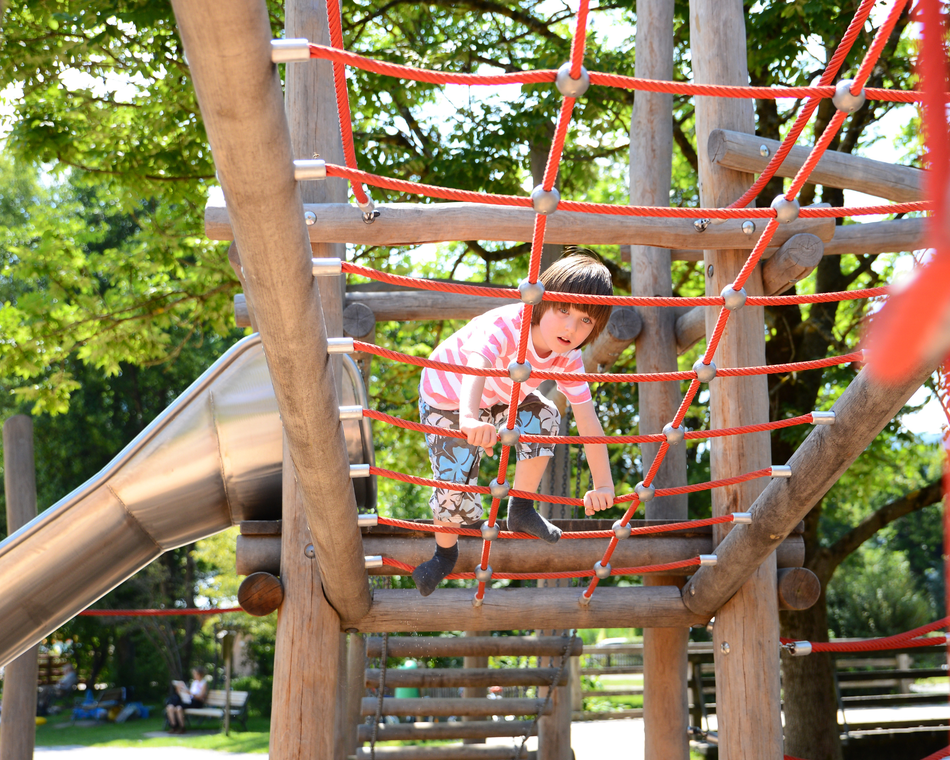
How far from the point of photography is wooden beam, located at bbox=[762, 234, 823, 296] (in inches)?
Result: 123

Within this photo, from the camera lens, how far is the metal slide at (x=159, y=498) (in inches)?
122

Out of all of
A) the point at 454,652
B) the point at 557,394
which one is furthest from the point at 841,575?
the point at 454,652

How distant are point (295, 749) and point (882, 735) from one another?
6.91m

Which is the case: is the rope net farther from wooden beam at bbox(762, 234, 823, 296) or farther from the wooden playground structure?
wooden beam at bbox(762, 234, 823, 296)

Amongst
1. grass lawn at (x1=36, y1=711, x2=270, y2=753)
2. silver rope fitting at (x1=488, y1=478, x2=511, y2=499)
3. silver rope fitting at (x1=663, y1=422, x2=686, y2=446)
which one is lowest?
grass lawn at (x1=36, y1=711, x2=270, y2=753)

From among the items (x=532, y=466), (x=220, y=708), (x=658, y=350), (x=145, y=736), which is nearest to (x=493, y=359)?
(x=532, y=466)

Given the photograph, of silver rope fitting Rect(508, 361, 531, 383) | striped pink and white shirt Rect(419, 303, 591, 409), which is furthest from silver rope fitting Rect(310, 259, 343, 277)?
striped pink and white shirt Rect(419, 303, 591, 409)

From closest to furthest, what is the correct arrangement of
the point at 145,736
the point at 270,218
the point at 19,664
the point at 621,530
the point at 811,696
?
the point at 270,218
the point at 621,530
the point at 19,664
the point at 811,696
the point at 145,736

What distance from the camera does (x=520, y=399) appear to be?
2.86 metres

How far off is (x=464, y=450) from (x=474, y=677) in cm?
217

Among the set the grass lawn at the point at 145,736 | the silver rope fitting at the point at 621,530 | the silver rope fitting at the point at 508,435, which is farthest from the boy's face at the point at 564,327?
the grass lawn at the point at 145,736

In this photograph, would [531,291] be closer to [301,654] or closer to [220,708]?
[301,654]

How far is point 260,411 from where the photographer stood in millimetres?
3260

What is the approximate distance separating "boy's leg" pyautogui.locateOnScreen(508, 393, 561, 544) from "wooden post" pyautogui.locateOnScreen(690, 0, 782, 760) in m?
0.74
